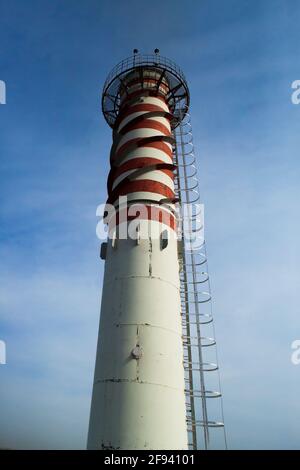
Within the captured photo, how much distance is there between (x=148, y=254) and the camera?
12.4 metres

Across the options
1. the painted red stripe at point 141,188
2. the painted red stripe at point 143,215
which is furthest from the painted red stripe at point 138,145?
the painted red stripe at point 143,215

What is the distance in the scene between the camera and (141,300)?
1152cm

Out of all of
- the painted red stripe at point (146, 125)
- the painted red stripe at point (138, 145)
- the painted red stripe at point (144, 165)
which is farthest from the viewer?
the painted red stripe at point (146, 125)

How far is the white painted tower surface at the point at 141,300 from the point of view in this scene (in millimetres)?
9953

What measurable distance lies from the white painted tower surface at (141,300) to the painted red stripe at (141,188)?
0.04 m

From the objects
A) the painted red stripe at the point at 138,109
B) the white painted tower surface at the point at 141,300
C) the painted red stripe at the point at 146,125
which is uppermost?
the painted red stripe at the point at 138,109

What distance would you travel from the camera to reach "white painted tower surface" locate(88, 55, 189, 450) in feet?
32.7

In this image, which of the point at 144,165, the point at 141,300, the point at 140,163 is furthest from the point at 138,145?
the point at 141,300

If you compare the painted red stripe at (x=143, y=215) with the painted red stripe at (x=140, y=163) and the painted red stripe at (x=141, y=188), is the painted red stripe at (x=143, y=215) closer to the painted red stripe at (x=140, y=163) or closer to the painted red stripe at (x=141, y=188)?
the painted red stripe at (x=141, y=188)

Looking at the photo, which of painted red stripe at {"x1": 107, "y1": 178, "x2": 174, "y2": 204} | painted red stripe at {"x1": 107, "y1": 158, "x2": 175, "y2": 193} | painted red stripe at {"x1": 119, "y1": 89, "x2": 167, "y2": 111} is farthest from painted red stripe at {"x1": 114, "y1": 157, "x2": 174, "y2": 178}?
painted red stripe at {"x1": 119, "y1": 89, "x2": 167, "y2": 111}

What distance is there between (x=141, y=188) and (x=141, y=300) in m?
4.68

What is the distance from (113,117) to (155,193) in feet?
25.1

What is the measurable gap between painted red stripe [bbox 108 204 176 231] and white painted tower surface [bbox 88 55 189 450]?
0.04 m
